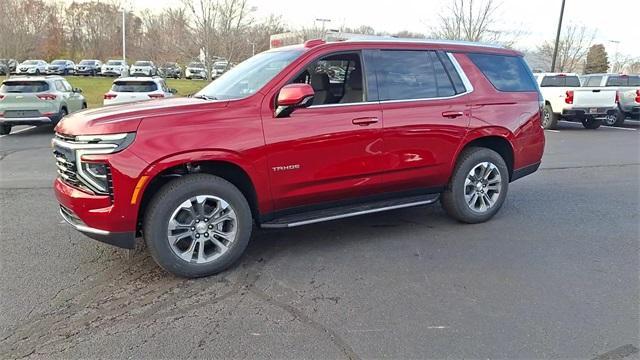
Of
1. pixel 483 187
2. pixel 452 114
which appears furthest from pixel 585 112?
pixel 452 114

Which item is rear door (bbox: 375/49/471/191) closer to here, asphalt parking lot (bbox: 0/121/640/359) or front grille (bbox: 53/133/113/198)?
asphalt parking lot (bbox: 0/121/640/359)

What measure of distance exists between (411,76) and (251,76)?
1.58 meters

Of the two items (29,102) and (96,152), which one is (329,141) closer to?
(96,152)

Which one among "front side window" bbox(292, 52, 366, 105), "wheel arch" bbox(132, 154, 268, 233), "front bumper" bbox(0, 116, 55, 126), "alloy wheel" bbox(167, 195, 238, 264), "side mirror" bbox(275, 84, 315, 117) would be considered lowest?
"alloy wheel" bbox(167, 195, 238, 264)

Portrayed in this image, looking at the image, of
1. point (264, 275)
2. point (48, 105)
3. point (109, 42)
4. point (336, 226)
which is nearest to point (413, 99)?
point (336, 226)

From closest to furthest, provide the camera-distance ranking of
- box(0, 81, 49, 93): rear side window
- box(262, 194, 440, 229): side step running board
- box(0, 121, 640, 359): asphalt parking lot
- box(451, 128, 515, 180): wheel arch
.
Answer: box(0, 121, 640, 359): asphalt parking lot
box(262, 194, 440, 229): side step running board
box(451, 128, 515, 180): wheel arch
box(0, 81, 49, 93): rear side window

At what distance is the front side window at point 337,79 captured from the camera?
425cm

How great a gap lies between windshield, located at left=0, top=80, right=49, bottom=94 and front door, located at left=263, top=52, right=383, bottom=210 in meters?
11.3

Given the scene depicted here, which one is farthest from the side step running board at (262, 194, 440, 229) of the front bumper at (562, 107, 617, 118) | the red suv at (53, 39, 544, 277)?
the front bumper at (562, 107, 617, 118)

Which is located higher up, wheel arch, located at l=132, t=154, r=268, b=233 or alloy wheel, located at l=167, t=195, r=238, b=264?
wheel arch, located at l=132, t=154, r=268, b=233

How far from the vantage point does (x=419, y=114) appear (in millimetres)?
4445

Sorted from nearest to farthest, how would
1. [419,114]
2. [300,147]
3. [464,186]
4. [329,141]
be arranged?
[300,147]
[329,141]
[419,114]
[464,186]

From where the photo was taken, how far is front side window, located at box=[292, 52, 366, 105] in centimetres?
425

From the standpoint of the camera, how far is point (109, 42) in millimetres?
53906
